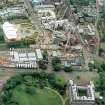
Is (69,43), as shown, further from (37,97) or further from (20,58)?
(37,97)

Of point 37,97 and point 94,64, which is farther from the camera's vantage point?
point 94,64

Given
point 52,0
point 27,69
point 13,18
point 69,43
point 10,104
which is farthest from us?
point 52,0

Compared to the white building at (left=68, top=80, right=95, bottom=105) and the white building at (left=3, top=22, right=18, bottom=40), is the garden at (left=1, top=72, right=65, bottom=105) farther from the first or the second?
the white building at (left=3, top=22, right=18, bottom=40)

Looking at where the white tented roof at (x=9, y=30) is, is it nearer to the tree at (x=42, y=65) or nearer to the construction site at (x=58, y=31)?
the construction site at (x=58, y=31)

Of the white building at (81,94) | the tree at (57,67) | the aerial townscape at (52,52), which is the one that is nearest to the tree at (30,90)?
the aerial townscape at (52,52)

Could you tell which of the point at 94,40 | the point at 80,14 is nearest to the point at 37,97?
the point at 94,40

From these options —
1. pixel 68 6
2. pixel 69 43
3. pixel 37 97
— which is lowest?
pixel 37 97

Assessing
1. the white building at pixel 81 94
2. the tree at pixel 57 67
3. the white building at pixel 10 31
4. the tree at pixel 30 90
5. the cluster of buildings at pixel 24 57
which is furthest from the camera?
the white building at pixel 10 31
